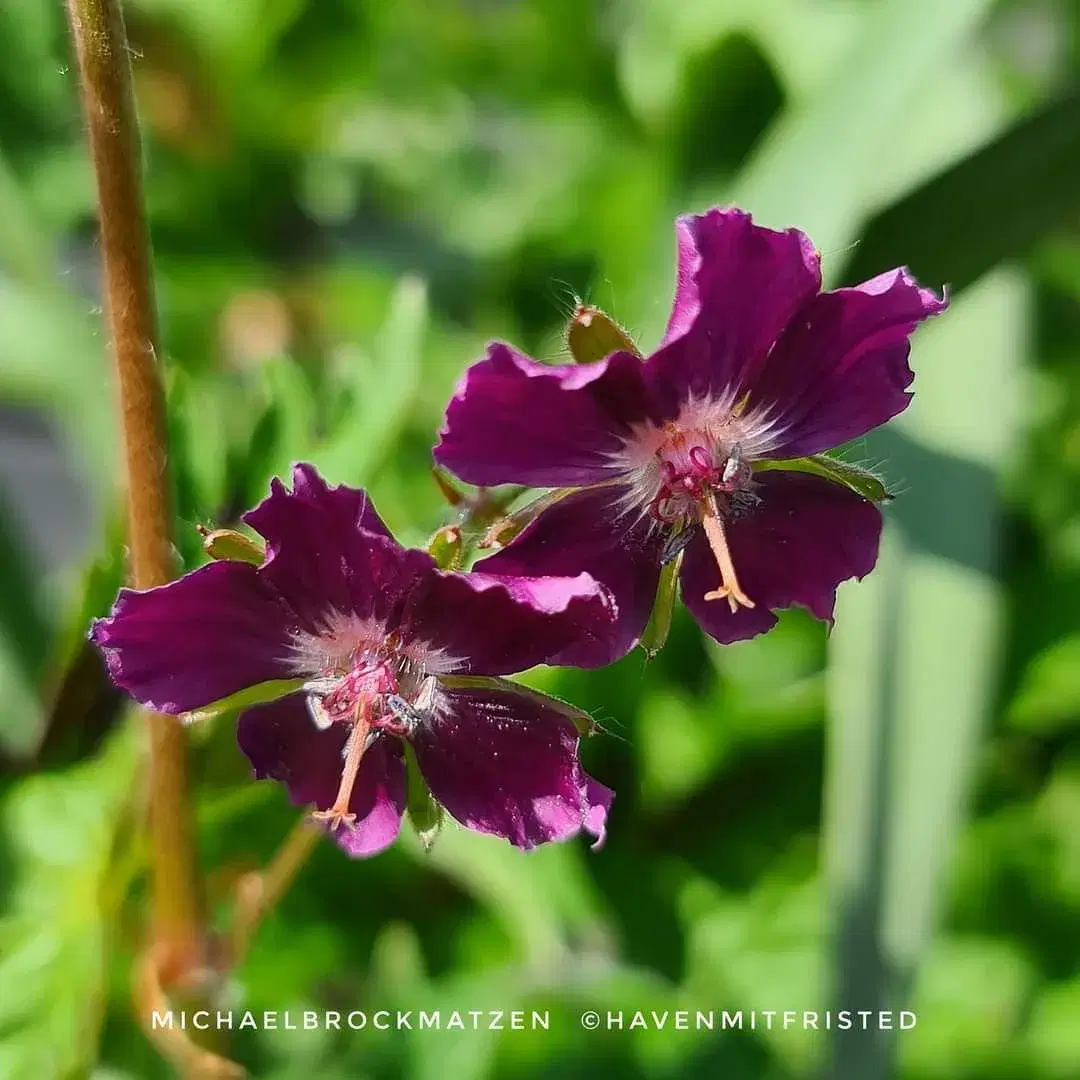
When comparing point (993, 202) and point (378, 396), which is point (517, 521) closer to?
point (378, 396)

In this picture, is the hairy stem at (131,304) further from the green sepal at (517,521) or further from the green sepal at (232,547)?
the green sepal at (517,521)

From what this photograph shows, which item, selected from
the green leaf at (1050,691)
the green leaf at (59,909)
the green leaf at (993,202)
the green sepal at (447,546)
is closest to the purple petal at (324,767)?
the green sepal at (447,546)

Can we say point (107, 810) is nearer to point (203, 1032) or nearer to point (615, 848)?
point (203, 1032)

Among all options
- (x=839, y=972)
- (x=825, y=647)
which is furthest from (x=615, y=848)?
(x=839, y=972)

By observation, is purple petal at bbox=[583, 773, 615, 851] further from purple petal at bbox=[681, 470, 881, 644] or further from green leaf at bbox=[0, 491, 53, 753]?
green leaf at bbox=[0, 491, 53, 753]

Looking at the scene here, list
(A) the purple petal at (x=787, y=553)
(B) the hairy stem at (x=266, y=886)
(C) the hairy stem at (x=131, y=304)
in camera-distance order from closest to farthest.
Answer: (C) the hairy stem at (x=131, y=304) < (A) the purple petal at (x=787, y=553) < (B) the hairy stem at (x=266, y=886)

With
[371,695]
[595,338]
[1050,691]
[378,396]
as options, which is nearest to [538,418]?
[595,338]

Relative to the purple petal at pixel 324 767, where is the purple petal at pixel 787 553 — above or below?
above

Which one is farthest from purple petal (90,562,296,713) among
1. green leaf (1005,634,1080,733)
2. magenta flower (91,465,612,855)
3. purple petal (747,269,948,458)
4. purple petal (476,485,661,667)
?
green leaf (1005,634,1080,733)
